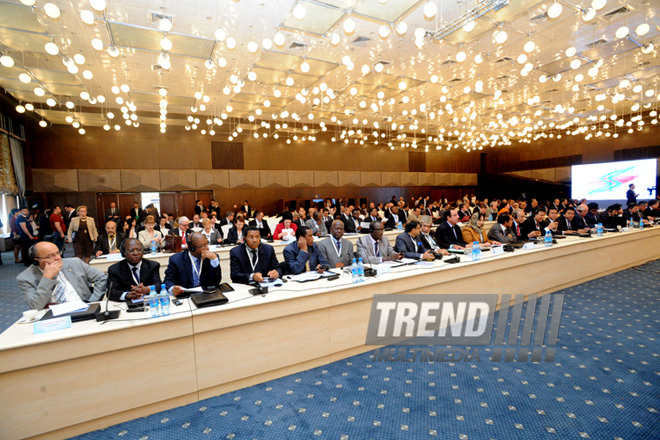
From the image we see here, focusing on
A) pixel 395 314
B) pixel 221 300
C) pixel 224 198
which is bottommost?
pixel 395 314

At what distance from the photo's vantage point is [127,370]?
2.42 meters

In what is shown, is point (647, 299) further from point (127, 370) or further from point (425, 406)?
point (127, 370)

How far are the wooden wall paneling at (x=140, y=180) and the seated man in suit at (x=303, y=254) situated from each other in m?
11.3

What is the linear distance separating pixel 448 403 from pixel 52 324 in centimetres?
303

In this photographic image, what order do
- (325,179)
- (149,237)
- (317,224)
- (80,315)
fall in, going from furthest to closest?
(325,179), (317,224), (149,237), (80,315)

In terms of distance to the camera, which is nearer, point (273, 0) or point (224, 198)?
point (273, 0)

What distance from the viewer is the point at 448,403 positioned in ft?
8.66

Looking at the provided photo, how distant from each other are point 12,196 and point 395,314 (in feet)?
43.3

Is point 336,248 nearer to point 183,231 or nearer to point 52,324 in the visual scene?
point 52,324

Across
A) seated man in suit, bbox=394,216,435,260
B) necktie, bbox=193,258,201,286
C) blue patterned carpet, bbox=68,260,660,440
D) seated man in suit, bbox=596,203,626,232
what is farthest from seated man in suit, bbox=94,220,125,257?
seated man in suit, bbox=596,203,626,232

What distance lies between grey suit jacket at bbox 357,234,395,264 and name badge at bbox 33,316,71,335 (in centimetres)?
323

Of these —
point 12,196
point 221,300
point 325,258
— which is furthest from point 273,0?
point 12,196

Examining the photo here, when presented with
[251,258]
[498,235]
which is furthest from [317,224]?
[251,258]

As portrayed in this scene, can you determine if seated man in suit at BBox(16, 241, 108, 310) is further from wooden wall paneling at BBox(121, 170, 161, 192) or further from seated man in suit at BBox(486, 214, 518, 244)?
wooden wall paneling at BBox(121, 170, 161, 192)
